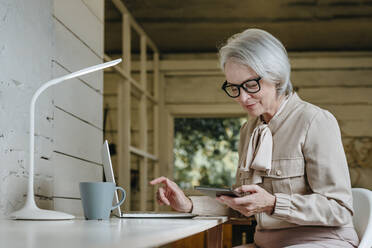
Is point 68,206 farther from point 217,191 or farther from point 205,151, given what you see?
point 205,151

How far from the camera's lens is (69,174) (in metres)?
2.20

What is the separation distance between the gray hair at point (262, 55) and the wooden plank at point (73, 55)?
2.28ft

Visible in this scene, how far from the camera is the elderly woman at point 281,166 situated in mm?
1606

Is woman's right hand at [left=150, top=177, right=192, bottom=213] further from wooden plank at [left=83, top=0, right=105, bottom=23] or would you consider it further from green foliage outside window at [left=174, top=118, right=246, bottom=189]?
green foliage outside window at [left=174, top=118, right=246, bottom=189]

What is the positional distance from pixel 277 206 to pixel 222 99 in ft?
12.4

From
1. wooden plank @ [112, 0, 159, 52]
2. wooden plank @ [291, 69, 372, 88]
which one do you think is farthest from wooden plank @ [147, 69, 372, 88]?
wooden plank @ [112, 0, 159, 52]

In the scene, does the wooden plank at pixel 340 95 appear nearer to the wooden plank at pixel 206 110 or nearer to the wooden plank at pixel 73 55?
the wooden plank at pixel 206 110

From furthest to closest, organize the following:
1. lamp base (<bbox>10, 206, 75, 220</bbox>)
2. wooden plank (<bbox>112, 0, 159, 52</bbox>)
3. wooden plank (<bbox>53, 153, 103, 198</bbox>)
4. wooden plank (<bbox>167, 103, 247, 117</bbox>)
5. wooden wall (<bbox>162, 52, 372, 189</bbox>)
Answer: wooden plank (<bbox>167, 103, 247, 117</bbox>)
wooden wall (<bbox>162, 52, 372, 189</bbox>)
wooden plank (<bbox>112, 0, 159, 52</bbox>)
wooden plank (<bbox>53, 153, 103, 198</bbox>)
lamp base (<bbox>10, 206, 75, 220</bbox>)

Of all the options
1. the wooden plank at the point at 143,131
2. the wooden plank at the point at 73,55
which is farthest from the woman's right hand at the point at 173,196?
the wooden plank at the point at 143,131

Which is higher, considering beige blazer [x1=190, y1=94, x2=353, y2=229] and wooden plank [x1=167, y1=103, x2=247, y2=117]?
wooden plank [x1=167, y1=103, x2=247, y2=117]

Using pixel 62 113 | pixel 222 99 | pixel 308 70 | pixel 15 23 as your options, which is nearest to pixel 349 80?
pixel 308 70

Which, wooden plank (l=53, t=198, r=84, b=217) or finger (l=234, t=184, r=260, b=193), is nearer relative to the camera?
finger (l=234, t=184, r=260, b=193)

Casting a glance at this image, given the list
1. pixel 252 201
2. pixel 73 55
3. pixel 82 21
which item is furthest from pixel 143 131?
pixel 252 201

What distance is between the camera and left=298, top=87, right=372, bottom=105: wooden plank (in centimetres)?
520
